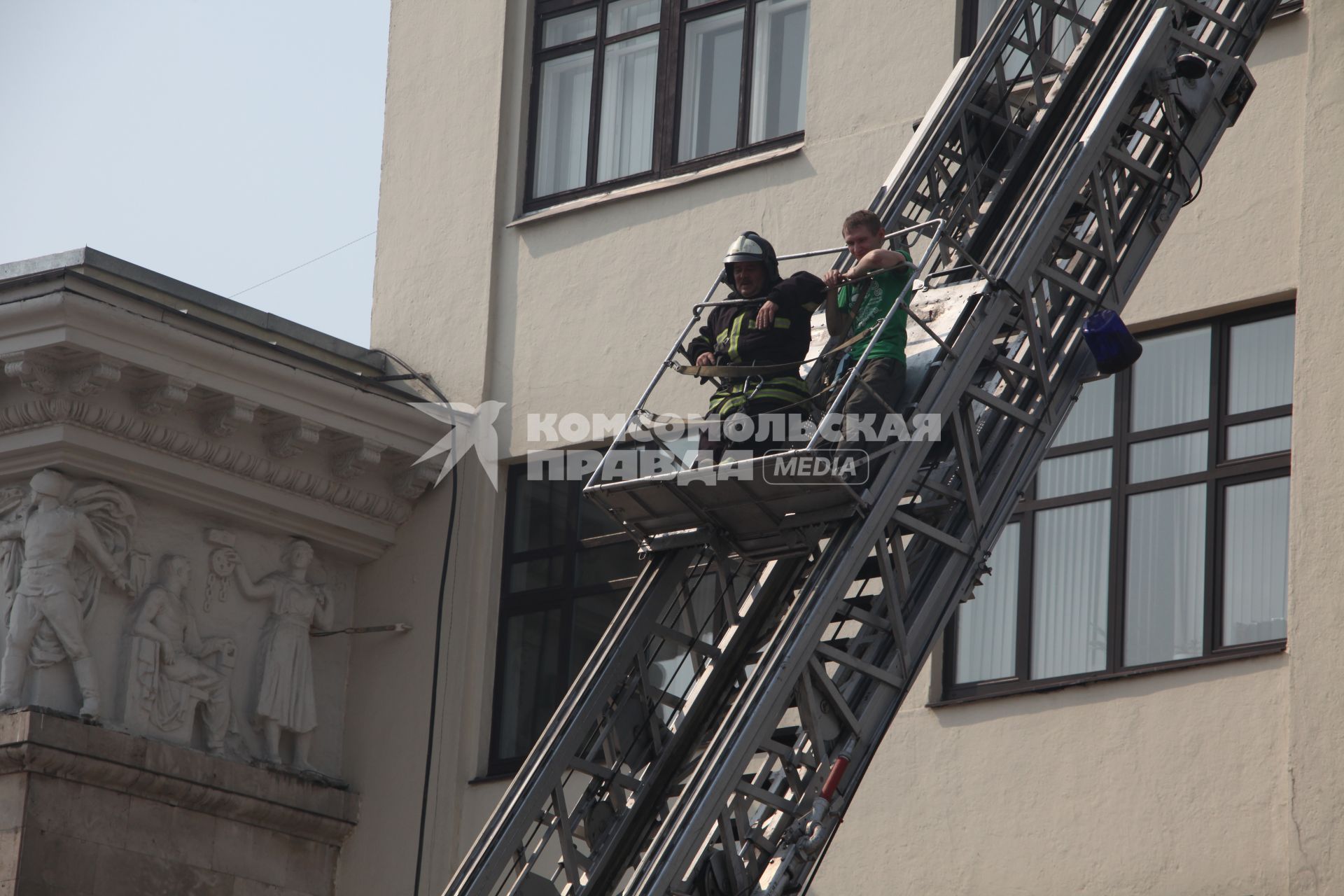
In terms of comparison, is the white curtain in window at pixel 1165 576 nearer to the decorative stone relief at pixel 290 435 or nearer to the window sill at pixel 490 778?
the window sill at pixel 490 778

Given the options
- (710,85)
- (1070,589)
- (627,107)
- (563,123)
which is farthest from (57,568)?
(1070,589)

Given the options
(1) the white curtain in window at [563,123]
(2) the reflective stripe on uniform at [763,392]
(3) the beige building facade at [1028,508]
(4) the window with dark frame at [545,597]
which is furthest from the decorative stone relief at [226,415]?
(2) the reflective stripe on uniform at [763,392]

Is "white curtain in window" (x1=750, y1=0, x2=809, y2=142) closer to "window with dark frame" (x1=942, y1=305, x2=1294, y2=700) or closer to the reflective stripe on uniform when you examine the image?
"window with dark frame" (x1=942, y1=305, x2=1294, y2=700)

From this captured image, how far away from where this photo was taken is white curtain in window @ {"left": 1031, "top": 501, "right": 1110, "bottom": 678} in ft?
49.8

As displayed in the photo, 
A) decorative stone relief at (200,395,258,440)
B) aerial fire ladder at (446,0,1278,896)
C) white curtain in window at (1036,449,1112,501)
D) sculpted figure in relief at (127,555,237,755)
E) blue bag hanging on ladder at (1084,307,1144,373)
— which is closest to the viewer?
aerial fire ladder at (446,0,1278,896)

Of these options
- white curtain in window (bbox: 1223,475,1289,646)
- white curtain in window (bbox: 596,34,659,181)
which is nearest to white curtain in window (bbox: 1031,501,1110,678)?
white curtain in window (bbox: 1223,475,1289,646)

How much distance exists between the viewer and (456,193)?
19.5 metres

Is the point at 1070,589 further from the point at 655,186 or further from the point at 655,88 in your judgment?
the point at 655,88

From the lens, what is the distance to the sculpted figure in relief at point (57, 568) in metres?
16.4

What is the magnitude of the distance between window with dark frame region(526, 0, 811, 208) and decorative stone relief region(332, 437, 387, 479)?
2.65 meters

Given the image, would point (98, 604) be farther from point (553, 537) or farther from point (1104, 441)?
point (1104, 441)

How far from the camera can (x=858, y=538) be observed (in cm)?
1103

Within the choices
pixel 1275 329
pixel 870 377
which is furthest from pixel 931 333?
pixel 1275 329

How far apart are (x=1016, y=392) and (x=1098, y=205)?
1190mm
